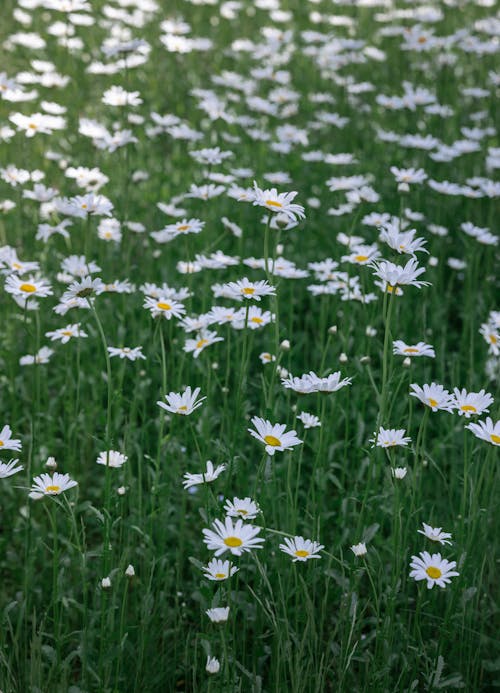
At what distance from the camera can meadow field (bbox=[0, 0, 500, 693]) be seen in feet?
7.06

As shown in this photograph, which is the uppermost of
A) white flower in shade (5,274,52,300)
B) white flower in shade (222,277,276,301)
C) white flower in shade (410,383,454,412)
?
white flower in shade (222,277,276,301)

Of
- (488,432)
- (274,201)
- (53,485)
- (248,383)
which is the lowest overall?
→ (248,383)

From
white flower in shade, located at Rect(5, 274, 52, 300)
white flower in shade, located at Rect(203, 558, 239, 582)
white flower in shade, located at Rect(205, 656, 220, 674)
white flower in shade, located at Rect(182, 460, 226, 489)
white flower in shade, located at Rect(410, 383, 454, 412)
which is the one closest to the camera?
white flower in shade, located at Rect(205, 656, 220, 674)

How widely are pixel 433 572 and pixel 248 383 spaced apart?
1.48 metres

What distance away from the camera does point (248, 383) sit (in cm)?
342

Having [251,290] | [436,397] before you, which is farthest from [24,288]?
[436,397]

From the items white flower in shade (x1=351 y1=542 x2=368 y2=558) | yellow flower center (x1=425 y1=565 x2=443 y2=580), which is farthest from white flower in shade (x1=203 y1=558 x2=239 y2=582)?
yellow flower center (x1=425 y1=565 x2=443 y2=580)

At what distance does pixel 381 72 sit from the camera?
6535 millimetres

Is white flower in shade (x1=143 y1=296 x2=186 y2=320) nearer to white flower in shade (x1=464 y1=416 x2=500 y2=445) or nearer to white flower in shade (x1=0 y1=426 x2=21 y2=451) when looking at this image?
white flower in shade (x1=0 y1=426 x2=21 y2=451)

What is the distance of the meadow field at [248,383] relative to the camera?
215 centimetres

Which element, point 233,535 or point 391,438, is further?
point 391,438

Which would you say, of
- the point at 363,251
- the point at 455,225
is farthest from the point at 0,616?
the point at 455,225

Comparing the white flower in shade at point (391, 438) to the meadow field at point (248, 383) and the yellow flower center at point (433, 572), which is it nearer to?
the meadow field at point (248, 383)

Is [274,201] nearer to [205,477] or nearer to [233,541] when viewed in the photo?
[205,477]
